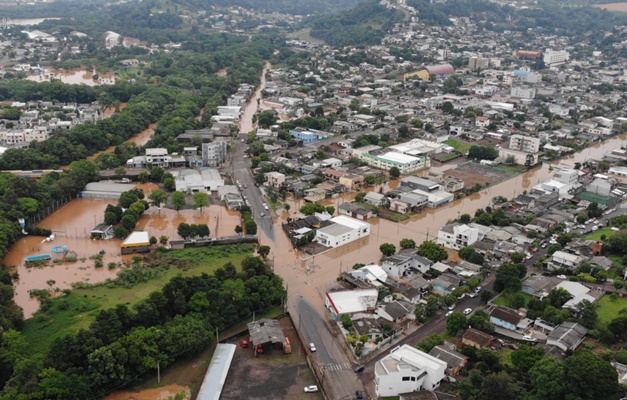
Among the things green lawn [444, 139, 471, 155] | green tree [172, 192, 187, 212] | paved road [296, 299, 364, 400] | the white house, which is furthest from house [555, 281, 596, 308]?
green lawn [444, 139, 471, 155]

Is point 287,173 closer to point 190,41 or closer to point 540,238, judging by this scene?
point 540,238

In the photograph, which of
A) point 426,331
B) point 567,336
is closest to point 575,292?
point 567,336

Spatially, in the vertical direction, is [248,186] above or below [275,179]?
below

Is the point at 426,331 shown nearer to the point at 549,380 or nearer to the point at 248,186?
the point at 549,380

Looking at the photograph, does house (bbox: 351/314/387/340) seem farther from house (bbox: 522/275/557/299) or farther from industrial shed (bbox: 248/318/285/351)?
house (bbox: 522/275/557/299)

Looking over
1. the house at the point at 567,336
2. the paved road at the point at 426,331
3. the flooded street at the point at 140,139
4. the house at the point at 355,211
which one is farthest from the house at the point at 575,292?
the flooded street at the point at 140,139

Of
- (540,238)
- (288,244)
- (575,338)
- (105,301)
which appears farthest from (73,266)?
(540,238)
